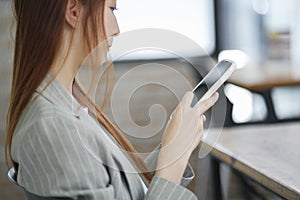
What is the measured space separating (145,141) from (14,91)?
27 centimetres

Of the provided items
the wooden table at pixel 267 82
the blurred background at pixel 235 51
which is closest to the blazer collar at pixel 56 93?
the blurred background at pixel 235 51

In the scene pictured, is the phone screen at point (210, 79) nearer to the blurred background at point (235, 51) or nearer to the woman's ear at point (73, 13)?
the woman's ear at point (73, 13)

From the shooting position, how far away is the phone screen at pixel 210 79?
3.00 ft

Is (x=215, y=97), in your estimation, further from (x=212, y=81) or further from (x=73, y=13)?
(x=73, y=13)

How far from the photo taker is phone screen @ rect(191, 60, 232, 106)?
0.91m

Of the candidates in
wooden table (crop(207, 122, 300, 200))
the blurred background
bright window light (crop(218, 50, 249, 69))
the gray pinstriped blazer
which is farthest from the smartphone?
bright window light (crop(218, 50, 249, 69))

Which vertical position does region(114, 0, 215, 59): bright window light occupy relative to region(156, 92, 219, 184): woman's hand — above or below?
below

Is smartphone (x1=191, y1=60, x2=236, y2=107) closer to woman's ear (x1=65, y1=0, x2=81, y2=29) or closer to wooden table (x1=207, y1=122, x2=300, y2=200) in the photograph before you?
woman's ear (x1=65, y1=0, x2=81, y2=29)

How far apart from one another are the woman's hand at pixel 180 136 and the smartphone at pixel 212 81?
0.01m

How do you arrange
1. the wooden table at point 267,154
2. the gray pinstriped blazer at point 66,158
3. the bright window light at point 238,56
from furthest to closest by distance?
the bright window light at point 238,56
the wooden table at point 267,154
the gray pinstriped blazer at point 66,158

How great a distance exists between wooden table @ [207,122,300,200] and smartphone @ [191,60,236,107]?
0.39 meters

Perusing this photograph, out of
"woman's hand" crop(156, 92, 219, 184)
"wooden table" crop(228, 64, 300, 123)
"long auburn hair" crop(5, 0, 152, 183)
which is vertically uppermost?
"long auburn hair" crop(5, 0, 152, 183)

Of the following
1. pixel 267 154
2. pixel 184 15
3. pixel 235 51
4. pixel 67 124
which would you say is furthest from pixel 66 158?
pixel 235 51

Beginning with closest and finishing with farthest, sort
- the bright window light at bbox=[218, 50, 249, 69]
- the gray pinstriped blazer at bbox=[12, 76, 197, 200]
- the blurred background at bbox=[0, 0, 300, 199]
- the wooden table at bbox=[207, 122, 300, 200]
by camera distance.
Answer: the gray pinstriped blazer at bbox=[12, 76, 197, 200] < the wooden table at bbox=[207, 122, 300, 200] < the blurred background at bbox=[0, 0, 300, 199] < the bright window light at bbox=[218, 50, 249, 69]
